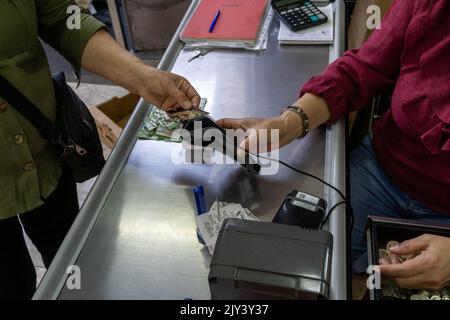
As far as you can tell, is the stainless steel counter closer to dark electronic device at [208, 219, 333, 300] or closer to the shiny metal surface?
the shiny metal surface

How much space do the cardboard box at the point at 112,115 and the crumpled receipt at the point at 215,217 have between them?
3.63 ft

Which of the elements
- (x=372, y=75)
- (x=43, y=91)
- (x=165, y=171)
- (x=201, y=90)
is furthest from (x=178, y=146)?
(x=372, y=75)

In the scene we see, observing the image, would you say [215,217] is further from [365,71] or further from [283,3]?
[283,3]

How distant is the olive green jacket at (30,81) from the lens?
0.85m

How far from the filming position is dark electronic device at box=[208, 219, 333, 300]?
589mm

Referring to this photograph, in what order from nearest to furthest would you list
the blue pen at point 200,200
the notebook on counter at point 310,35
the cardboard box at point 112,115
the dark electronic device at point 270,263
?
the dark electronic device at point 270,263 → the blue pen at point 200,200 → the notebook on counter at point 310,35 → the cardboard box at point 112,115

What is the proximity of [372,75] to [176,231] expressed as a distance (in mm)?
581

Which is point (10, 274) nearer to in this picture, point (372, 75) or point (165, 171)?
point (165, 171)

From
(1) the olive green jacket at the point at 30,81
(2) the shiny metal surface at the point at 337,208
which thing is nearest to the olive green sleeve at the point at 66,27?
(1) the olive green jacket at the point at 30,81

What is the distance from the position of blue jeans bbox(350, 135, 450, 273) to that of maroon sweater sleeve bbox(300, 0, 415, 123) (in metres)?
0.18

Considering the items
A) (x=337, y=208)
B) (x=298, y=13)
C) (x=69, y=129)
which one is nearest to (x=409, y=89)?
(x=337, y=208)

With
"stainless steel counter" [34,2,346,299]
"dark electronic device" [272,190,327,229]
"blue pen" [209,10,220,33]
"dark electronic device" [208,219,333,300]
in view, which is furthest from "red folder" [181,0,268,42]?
"dark electronic device" [208,219,333,300]

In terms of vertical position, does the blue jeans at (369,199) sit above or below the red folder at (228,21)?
below

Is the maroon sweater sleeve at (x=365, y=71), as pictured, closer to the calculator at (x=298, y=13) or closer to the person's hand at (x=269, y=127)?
the person's hand at (x=269, y=127)
